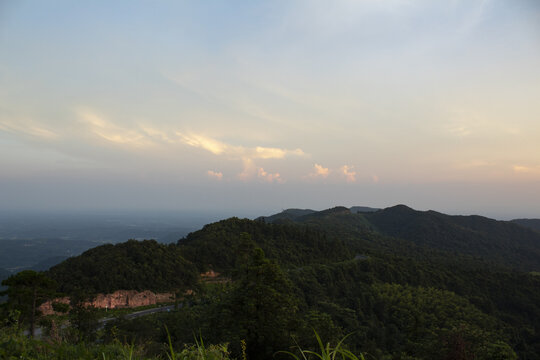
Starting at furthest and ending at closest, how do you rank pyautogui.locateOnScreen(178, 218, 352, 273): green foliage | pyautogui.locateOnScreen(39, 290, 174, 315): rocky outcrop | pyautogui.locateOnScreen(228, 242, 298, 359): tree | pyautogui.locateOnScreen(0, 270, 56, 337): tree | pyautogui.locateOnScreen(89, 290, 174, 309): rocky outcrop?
pyautogui.locateOnScreen(178, 218, 352, 273): green foliage, pyautogui.locateOnScreen(89, 290, 174, 309): rocky outcrop, pyautogui.locateOnScreen(39, 290, 174, 315): rocky outcrop, pyautogui.locateOnScreen(0, 270, 56, 337): tree, pyautogui.locateOnScreen(228, 242, 298, 359): tree

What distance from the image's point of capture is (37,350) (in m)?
5.66

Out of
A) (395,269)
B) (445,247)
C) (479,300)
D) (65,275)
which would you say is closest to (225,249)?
(65,275)

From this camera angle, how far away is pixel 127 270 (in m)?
43.7

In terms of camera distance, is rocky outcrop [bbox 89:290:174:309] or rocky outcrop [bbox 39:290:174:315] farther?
rocky outcrop [bbox 89:290:174:309]

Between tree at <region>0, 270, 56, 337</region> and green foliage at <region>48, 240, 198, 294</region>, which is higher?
tree at <region>0, 270, 56, 337</region>

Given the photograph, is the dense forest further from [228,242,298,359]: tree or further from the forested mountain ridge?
the forested mountain ridge

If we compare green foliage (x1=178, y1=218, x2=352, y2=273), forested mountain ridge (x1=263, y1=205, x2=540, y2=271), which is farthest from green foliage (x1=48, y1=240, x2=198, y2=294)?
forested mountain ridge (x1=263, y1=205, x2=540, y2=271)

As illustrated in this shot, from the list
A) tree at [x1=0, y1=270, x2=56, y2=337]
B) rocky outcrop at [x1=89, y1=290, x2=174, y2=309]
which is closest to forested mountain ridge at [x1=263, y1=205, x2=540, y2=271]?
rocky outcrop at [x1=89, y1=290, x2=174, y2=309]

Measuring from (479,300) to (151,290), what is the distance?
65698 millimetres

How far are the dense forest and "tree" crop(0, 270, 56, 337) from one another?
1.01 feet

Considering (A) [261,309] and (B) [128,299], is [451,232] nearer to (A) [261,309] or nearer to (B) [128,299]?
(B) [128,299]

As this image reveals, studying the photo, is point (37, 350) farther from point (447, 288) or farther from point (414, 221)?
point (414, 221)

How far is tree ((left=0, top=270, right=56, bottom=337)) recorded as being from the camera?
64.8 feet

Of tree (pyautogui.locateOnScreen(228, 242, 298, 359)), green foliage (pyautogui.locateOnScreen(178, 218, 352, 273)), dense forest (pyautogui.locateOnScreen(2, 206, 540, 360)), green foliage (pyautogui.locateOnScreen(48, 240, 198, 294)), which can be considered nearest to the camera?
tree (pyautogui.locateOnScreen(228, 242, 298, 359))
